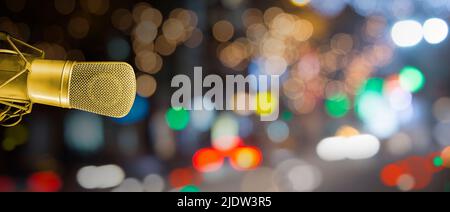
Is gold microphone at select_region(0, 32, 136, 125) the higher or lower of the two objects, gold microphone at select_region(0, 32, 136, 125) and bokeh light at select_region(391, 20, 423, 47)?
the lower

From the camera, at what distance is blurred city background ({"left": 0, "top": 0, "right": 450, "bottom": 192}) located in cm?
215

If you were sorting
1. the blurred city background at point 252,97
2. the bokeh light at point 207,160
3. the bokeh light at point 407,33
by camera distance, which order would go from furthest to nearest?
the bokeh light at point 407,33 → the bokeh light at point 207,160 → the blurred city background at point 252,97

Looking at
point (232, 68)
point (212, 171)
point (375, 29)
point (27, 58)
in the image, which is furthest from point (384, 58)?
point (27, 58)

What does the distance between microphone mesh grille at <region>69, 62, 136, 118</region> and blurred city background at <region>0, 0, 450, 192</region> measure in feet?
5.34

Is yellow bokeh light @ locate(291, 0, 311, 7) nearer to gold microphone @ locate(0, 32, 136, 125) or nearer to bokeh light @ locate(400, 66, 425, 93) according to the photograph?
bokeh light @ locate(400, 66, 425, 93)

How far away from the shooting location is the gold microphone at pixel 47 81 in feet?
1.31

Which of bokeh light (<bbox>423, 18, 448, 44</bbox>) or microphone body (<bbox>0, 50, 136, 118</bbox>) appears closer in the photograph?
microphone body (<bbox>0, 50, 136, 118</bbox>)

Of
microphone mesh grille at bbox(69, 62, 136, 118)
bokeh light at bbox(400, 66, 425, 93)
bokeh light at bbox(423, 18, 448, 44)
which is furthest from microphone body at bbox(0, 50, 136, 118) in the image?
bokeh light at bbox(400, 66, 425, 93)

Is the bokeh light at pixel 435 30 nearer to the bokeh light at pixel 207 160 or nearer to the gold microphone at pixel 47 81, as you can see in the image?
the bokeh light at pixel 207 160

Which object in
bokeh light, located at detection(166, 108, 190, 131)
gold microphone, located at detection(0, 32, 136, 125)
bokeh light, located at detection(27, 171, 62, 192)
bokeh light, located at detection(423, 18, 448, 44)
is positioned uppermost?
bokeh light, located at detection(423, 18, 448, 44)

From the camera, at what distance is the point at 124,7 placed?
2.17 metres

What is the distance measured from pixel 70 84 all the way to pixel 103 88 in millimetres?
66

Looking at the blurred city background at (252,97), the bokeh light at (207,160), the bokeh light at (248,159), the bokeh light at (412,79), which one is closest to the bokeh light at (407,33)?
the blurred city background at (252,97)

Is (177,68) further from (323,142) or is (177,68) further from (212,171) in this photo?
(323,142)
